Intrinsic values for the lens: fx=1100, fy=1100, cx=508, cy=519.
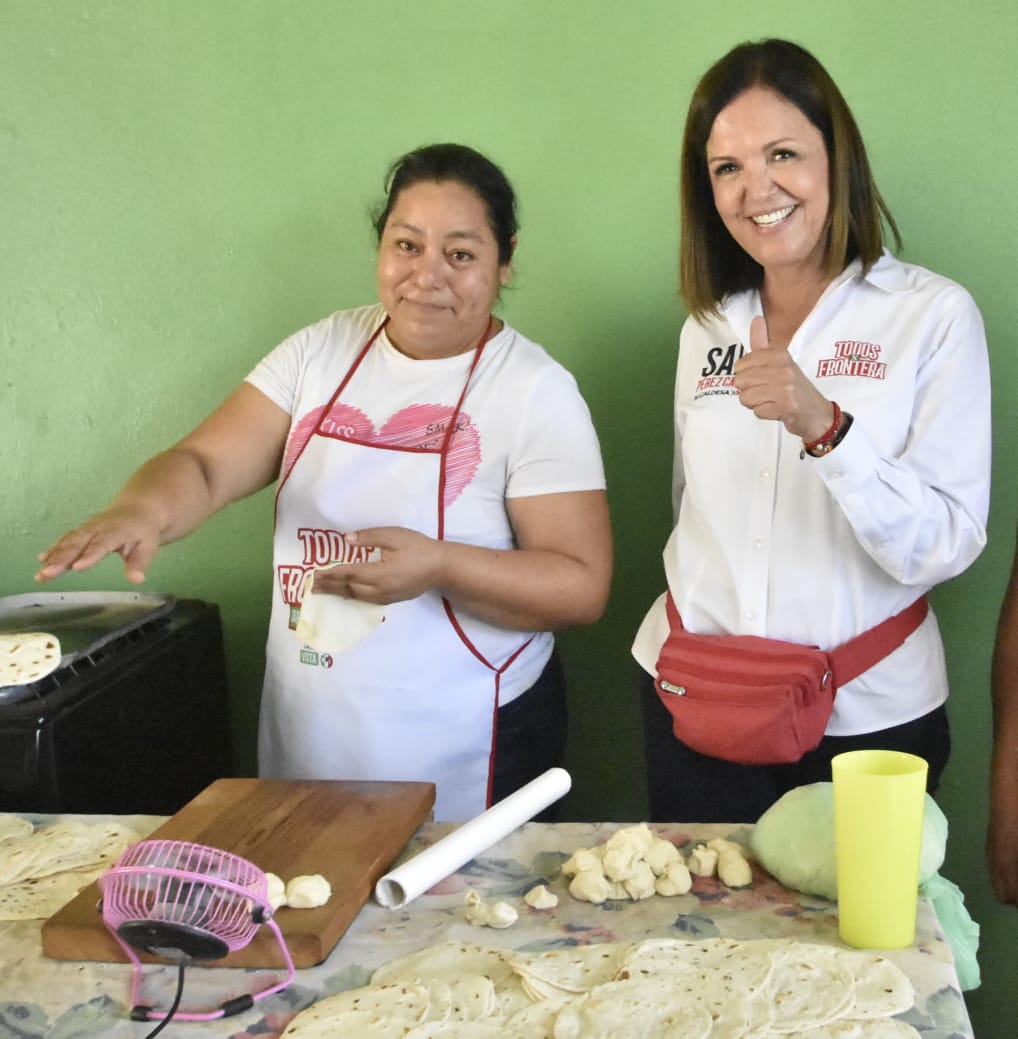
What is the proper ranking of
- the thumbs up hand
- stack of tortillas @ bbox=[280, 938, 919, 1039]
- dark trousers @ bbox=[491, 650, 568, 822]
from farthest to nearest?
dark trousers @ bbox=[491, 650, 568, 822]
the thumbs up hand
stack of tortillas @ bbox=[280, 938, 919, 1039]

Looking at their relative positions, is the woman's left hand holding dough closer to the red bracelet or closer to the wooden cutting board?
the wooden cutting board

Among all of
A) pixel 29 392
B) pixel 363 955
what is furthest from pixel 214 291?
pixel 363 955

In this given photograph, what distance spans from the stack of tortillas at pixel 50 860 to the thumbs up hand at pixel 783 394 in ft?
2.60

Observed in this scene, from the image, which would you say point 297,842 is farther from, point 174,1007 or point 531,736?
point 531,736

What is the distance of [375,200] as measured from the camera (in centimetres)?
183

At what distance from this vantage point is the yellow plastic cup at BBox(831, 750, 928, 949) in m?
0.85

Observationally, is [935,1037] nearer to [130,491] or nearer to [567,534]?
[567,534]

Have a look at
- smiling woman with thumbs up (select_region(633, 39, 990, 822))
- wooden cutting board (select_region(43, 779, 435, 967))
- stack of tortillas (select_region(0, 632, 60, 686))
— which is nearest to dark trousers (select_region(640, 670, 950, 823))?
smiling woman with thumbs up (select_region(633, 39, 990, 822))

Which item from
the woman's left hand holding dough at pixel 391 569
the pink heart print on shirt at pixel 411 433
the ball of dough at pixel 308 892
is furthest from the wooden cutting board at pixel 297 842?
the pink heart print on shirt at pixel 411 433

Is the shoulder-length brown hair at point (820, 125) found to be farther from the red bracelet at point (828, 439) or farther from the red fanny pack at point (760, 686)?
the red fanny pack at point (760, 686)

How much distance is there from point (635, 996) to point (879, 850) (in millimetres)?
224

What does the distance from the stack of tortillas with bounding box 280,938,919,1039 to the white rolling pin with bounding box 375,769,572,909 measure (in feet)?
0.30

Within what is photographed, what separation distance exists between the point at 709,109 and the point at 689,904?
0.96m

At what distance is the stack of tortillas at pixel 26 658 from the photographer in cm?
142
